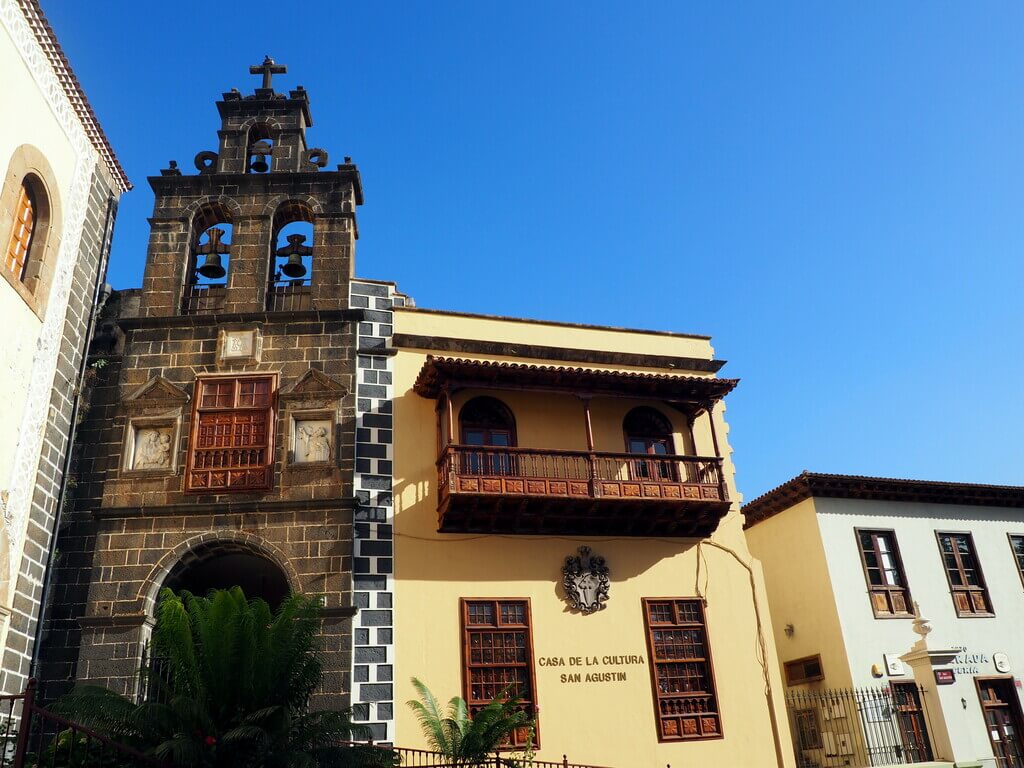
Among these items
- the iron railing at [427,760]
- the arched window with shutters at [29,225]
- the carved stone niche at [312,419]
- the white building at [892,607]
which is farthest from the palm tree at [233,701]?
the white building at [892,607]

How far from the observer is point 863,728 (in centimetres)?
1627

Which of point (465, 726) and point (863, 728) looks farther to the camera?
point (863, 728)

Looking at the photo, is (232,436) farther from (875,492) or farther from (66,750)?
(875,492)

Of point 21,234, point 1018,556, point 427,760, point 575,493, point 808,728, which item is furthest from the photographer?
point 1018,556

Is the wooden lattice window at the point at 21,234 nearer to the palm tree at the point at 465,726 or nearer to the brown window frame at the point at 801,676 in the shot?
the palm tree at the point at 465,726

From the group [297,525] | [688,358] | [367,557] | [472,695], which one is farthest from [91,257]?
[688,358]

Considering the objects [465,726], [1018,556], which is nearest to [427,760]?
[465,726]

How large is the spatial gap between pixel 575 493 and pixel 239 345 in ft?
21.5

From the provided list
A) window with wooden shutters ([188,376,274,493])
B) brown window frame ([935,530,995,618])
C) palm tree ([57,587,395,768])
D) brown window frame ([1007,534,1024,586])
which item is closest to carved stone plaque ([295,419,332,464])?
window with wooden shutters ([188,376,274,493])

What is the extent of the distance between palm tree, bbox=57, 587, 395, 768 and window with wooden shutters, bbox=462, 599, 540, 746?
2459mm

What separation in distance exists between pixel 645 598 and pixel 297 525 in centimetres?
616

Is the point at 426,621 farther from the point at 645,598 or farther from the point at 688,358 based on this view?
the point at 688,358

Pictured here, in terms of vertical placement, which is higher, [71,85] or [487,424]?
[71,85]

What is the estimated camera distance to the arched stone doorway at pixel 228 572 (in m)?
14.4
